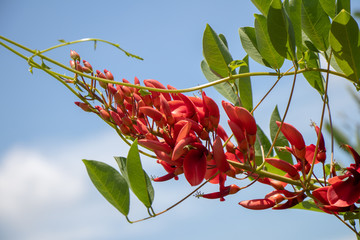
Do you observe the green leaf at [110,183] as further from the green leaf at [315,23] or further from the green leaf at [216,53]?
the green leaf at [315,23]

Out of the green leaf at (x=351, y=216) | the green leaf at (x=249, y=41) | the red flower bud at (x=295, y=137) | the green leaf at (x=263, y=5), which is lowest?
the green leaf at (x=351, y=216)

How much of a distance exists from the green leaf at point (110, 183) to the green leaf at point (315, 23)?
47 centimetres

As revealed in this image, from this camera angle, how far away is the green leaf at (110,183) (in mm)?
798

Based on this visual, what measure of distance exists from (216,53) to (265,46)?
10 cm

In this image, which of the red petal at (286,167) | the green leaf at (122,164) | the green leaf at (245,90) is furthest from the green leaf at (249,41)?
the green leaf at (122,164)

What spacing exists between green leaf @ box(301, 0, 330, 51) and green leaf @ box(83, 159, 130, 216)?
0.47 metres

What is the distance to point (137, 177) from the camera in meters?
0.80

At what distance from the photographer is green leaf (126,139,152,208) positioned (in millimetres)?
749

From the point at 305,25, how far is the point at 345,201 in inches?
13.9

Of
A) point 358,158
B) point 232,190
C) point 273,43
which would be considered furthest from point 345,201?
point 273,43

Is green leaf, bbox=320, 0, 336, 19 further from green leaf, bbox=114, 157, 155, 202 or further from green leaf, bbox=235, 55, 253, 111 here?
green leaf, bbox=114, 157, 155, 202

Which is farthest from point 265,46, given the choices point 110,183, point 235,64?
point 110,183

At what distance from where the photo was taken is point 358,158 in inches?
31.7

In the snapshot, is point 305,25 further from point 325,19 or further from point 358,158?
point 358,158
